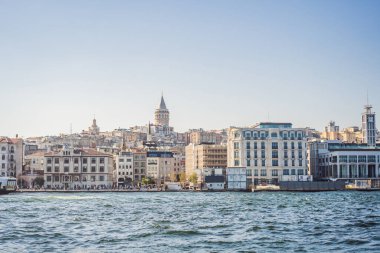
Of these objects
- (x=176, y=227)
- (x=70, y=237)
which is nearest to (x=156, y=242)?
(x=70, y=237)

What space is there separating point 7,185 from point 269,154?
5209 centimetres

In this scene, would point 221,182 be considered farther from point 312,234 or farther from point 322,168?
point 312,234

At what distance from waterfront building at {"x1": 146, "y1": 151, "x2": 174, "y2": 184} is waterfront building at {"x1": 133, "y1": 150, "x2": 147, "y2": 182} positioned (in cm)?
118

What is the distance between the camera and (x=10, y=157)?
15062cm

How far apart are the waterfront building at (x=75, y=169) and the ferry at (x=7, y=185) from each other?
556 inches

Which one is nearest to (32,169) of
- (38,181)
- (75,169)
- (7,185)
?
(38,181)

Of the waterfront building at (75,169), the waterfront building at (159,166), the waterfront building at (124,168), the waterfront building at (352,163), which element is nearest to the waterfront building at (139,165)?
the waterfront building at (159,166)

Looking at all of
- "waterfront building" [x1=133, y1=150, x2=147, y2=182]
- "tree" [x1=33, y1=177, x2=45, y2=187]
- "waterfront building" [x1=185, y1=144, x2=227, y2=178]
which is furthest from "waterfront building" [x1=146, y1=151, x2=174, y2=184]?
"tree" [x1=33, y1=177, x2=45, y2=187]

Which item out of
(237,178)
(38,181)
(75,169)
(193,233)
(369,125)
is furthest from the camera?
(369,125)

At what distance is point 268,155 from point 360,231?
322ft

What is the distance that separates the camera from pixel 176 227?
137 ft

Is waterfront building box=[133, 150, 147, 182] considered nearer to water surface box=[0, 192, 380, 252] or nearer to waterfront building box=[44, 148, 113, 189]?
waterfront building box=[44, 148, 113, 189]

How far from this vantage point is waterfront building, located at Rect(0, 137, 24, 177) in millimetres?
148625

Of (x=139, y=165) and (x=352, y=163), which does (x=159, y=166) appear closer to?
(x=139, y=165)
